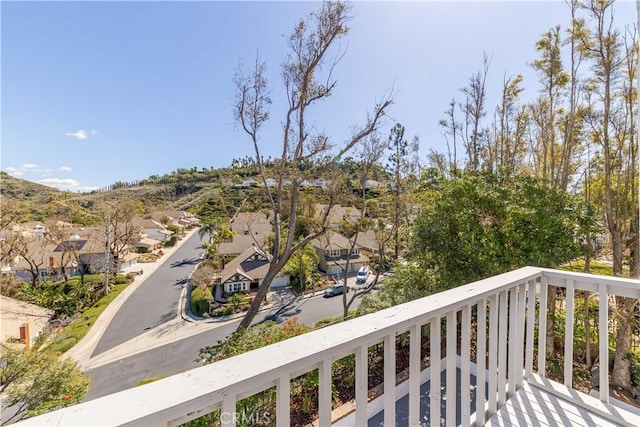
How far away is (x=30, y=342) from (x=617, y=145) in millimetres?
17662

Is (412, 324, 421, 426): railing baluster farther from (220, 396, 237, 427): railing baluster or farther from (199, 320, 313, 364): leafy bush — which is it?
(199, 320, 313, 364): leafy bush

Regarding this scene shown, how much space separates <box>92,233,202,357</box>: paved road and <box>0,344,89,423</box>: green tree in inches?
230

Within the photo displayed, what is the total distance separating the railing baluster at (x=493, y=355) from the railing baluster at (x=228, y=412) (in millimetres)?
1421

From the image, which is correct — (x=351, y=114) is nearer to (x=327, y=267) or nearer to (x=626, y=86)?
(x=626, y=86)

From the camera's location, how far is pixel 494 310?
4.85 feet

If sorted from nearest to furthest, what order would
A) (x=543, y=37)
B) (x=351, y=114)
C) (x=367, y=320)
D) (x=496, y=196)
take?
(x=367, y=320) → (x=496, y=196) → (x=543, y=37) → (x=351, y=114)

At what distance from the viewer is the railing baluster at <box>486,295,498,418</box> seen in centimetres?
146

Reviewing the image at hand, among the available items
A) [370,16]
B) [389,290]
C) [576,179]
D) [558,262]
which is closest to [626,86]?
[576,179]

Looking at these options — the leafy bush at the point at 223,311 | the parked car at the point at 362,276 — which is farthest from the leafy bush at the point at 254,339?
the parked car at the point at 362,276

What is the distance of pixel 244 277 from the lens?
57.3 ft

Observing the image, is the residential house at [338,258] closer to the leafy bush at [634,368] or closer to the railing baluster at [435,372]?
the leafy bush at [634,368]

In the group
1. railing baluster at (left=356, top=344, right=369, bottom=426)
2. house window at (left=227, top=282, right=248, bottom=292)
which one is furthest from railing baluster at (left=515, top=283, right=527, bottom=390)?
house window at (left=227, top=282, right=248, bottom=292)

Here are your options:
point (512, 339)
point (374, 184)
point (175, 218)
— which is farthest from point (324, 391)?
point (175, 218)

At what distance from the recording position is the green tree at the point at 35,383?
5602 mm
